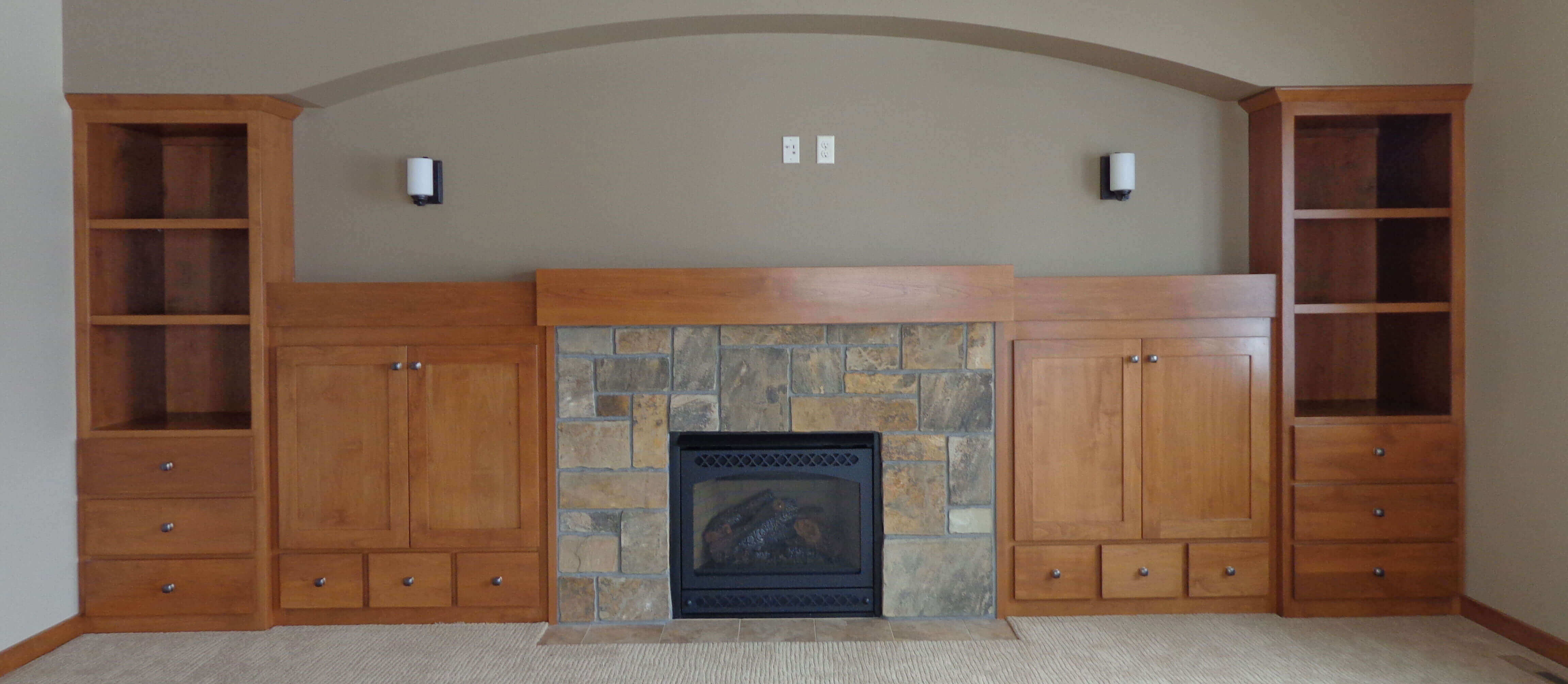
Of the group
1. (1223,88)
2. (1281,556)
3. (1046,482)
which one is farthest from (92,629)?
(1223,88)

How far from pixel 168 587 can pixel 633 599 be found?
5.15ft

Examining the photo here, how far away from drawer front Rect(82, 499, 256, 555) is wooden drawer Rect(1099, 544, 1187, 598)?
2927 mm

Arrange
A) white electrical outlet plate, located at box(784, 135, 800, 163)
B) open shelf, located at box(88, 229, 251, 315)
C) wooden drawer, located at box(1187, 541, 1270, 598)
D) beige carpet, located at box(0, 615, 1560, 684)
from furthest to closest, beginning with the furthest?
open shelf, located at box(88, 229, 251, 315) < white electrical outlet plate, located at box(784, 135, 800, 163) < wooden drawer, located at box(1187, 541, 1270, 598) < beige carpet, located at box(0, 615, 1560, 684)

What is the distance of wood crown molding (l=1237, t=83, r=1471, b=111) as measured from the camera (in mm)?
3100

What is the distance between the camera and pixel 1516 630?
2.90 metres

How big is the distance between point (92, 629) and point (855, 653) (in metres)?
2.58

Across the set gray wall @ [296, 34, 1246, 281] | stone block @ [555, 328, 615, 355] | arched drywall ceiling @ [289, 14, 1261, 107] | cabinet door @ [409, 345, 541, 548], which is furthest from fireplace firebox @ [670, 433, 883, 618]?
arched drywall ceiling @ [289, 14, 1261, 107]

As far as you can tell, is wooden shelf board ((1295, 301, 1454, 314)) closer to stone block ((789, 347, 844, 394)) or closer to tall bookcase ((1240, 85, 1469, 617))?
tall bookcase ((1240, 85, 1469, 617))

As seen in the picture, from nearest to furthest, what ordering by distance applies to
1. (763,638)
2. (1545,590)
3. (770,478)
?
(1545,590) → (763,638) → (770,478)

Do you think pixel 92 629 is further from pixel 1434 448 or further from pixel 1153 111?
pixel 1434 448

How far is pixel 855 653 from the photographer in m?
2.86

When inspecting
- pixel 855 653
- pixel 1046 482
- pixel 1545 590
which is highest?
pixel 1046 482

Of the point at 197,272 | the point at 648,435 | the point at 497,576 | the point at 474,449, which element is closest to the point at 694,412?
the point at 648,435

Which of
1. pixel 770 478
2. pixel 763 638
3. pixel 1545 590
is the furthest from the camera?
pixel 770 478
